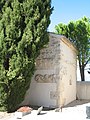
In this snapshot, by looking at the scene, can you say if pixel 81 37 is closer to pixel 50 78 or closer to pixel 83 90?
pixel 83 90

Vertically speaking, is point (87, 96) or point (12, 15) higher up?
point (12, 15)

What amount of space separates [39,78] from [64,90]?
200 centimetres

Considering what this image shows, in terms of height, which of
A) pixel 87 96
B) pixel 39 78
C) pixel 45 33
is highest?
pixel 45 33

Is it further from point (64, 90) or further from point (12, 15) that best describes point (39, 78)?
point (12, 15)

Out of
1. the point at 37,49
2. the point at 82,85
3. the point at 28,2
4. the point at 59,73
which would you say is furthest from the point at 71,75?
the point at 28,2

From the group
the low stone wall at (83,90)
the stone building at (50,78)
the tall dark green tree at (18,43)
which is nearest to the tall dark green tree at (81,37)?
the low stone wall at (83,90)

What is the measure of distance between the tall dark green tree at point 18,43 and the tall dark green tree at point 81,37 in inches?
432

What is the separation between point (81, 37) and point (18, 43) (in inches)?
486

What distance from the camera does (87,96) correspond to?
72.0 feet

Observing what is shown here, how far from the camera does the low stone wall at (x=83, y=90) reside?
2203 cm

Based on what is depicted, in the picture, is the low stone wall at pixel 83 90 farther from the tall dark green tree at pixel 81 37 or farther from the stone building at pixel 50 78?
the stone building at pixel 50 78

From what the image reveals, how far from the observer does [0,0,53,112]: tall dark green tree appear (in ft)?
44.2

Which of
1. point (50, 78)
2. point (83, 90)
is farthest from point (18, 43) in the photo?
point (83, 90)

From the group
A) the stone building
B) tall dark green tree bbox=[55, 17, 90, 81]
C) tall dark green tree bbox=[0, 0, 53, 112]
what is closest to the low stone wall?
tall dark green tree bbox=[55, 17, 90, 81]
